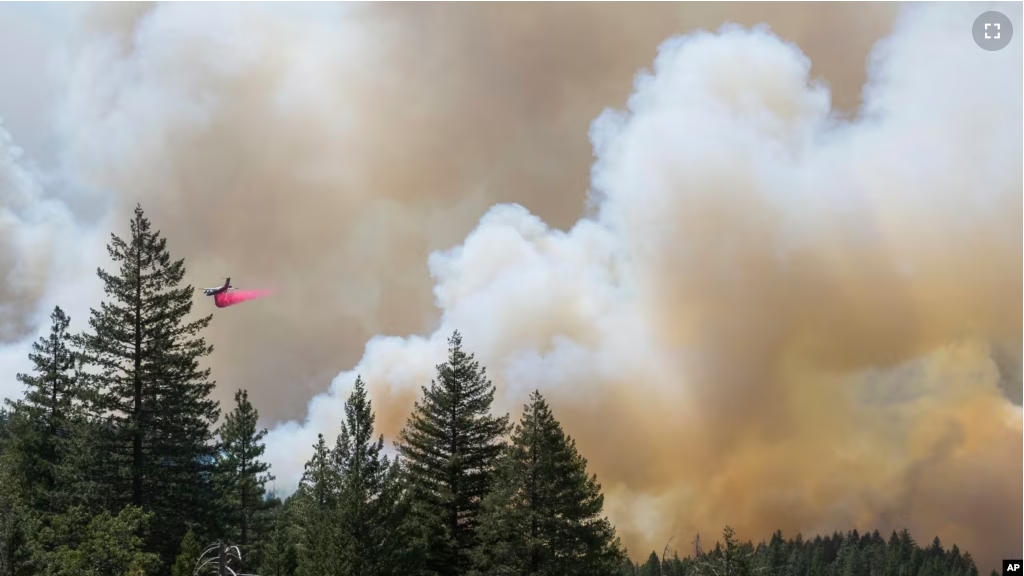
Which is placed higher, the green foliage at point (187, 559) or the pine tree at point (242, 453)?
the pine tree at point (242, 453)

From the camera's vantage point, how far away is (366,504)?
146 ft

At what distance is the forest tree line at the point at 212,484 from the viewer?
4572cm

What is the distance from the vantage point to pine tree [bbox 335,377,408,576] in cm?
4344

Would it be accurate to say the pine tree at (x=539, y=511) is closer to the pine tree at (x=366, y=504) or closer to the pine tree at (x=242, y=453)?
the pine tree at (x=366, y=504)

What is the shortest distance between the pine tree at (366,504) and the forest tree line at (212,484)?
8 centimetres

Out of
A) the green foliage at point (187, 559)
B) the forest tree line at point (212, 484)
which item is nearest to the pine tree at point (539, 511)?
the forest tree line at point (212, 484)

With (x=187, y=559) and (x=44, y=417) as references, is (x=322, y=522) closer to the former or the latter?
(x=187, y=559)

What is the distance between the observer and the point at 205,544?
57625mm

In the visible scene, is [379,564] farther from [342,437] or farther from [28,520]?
[28,520]

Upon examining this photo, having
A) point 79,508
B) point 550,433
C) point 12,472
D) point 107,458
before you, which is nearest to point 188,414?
point 107,458

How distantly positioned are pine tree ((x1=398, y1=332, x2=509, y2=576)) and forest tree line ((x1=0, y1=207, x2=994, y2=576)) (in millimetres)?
96

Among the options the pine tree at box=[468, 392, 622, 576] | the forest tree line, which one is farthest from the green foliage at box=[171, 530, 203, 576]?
the pine tree at box=[468, 392, 622, 576]

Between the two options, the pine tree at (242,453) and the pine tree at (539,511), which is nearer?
the pine tree at (539,511)

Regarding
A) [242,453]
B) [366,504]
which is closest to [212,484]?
[242,453]
